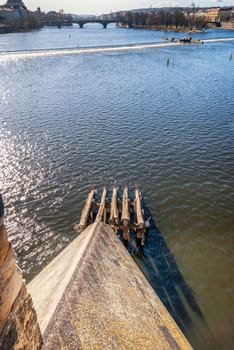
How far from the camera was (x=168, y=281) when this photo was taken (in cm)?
1198

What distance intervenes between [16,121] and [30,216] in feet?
55.7

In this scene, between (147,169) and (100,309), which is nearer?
(100,309)

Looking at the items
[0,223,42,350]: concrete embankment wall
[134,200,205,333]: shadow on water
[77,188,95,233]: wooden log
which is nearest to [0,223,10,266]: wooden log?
[0,223,42,350]: concrete embankment wall

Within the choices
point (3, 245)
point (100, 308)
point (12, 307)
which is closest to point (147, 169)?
point (100, 308)

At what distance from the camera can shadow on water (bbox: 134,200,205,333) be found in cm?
1068

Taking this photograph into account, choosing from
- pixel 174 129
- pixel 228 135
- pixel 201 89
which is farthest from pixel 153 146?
pixel 201 89

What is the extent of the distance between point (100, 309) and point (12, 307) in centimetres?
449

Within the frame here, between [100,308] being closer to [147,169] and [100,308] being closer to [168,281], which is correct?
[168,281]

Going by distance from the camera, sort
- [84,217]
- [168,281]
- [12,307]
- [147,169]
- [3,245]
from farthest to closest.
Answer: [147,169] < [84,217] < [168,281] < [12,307] < [3,245]

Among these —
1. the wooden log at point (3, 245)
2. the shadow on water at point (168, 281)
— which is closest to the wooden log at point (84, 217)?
the shadow on water at point (168, 281)

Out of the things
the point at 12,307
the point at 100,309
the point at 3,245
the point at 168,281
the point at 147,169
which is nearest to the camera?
the point at 3,245

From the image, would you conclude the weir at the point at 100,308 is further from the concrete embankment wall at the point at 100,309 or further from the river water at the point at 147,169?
the river water at the point at 147,169

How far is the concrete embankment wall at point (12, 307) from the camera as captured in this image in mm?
→ 2744

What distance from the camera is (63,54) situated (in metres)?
71.3
